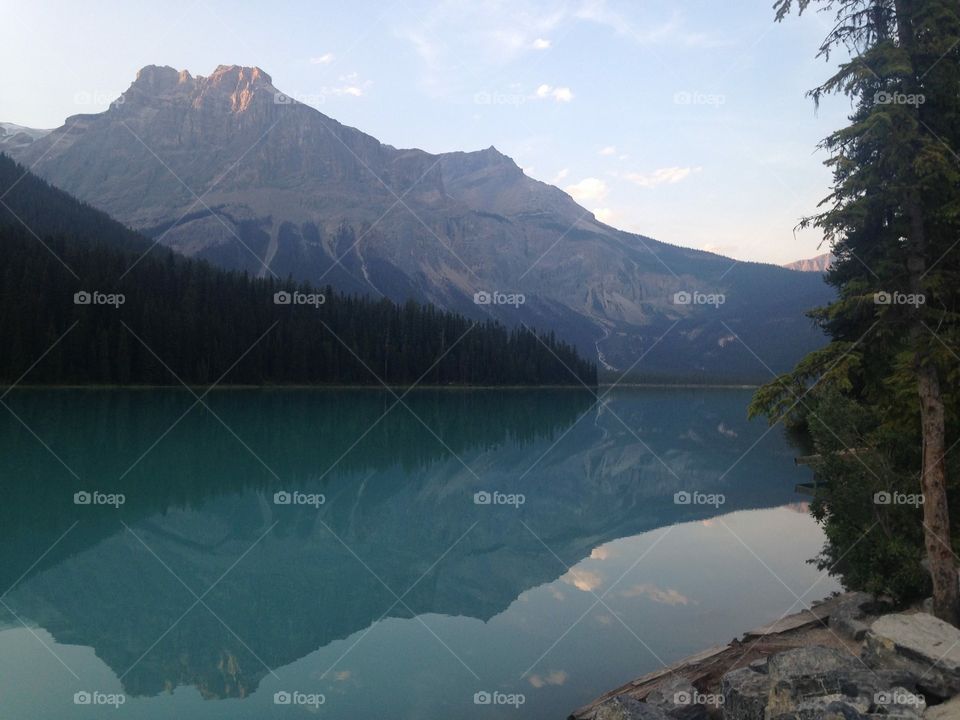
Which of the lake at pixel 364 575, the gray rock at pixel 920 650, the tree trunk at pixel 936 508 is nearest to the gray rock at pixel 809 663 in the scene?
the gray rock at pixel 920 650

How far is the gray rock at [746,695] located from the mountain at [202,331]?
94028 millimetres

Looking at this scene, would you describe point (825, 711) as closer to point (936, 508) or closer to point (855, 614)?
point (936, 508)

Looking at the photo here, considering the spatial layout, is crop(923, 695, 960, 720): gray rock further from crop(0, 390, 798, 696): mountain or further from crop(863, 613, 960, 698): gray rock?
crop(0, 390, 798, 696): mountain

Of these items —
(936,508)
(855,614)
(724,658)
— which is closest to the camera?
(936,508)

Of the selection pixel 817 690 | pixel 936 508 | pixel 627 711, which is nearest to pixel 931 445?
pixel 936 508

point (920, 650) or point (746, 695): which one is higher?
point (920, 650)

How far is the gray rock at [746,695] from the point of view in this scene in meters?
8.84

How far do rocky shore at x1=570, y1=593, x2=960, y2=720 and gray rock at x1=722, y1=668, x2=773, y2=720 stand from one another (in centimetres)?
1

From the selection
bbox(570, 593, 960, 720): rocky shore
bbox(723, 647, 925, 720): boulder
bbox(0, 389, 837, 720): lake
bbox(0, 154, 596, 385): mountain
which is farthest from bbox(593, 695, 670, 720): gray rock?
bbox(0, 154, 596, 385): mountain

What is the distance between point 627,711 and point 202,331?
102m

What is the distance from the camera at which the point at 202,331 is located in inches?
3957

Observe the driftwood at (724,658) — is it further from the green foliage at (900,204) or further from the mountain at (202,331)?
the mountain at (202,331)

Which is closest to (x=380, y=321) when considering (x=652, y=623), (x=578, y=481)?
(x=578, y=481)

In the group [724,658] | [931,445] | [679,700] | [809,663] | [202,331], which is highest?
[202,331]
